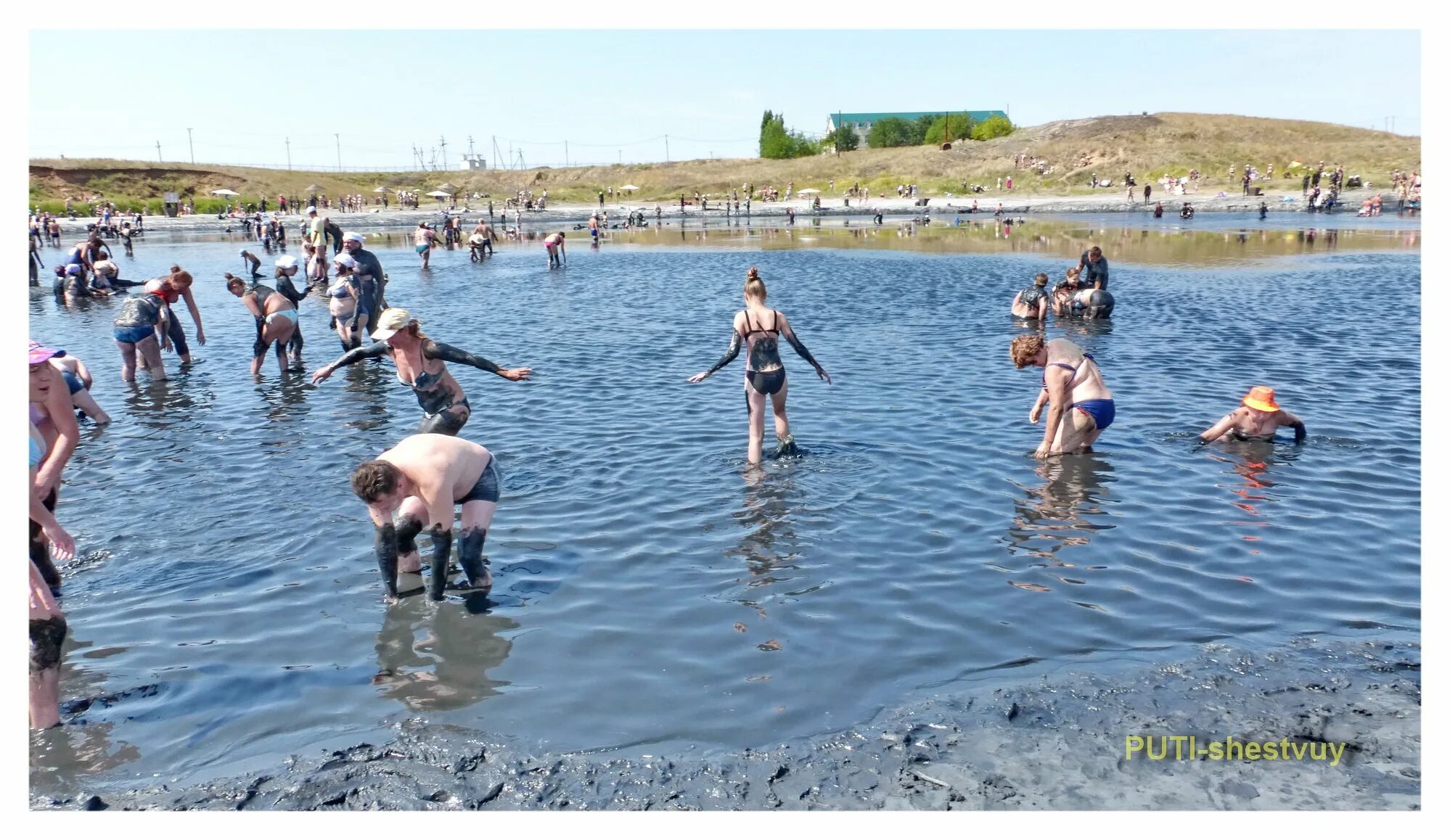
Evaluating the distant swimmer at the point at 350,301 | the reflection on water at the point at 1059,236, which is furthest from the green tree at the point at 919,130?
the distant swimmer at the point at 350,301

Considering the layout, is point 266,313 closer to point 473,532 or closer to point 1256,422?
point 473,532

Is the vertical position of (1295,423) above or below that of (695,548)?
above

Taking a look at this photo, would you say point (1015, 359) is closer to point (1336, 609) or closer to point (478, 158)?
point (1336, 609)

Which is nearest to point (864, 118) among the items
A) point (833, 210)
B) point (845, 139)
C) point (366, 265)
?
point (845, 139)

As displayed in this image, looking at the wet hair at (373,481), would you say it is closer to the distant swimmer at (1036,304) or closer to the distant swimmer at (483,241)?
the distant swimmer at (1036,304)

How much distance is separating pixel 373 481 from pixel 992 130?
123 m

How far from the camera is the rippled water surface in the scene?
6398mm

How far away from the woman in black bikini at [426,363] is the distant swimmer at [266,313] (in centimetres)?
791

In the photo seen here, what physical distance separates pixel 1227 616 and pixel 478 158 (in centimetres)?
17952

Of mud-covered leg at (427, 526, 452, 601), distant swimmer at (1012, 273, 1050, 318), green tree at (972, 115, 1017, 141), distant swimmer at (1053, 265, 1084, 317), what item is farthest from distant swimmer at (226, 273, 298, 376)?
green tree at (972, 115, 1017, 141)

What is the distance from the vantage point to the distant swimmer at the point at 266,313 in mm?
16172

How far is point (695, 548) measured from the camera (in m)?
8.91

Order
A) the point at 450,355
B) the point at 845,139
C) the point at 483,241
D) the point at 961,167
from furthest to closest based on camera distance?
the point at 845,139
the point at 961,167
the point at 483,241
the point at 450,355

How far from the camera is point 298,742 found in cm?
591
